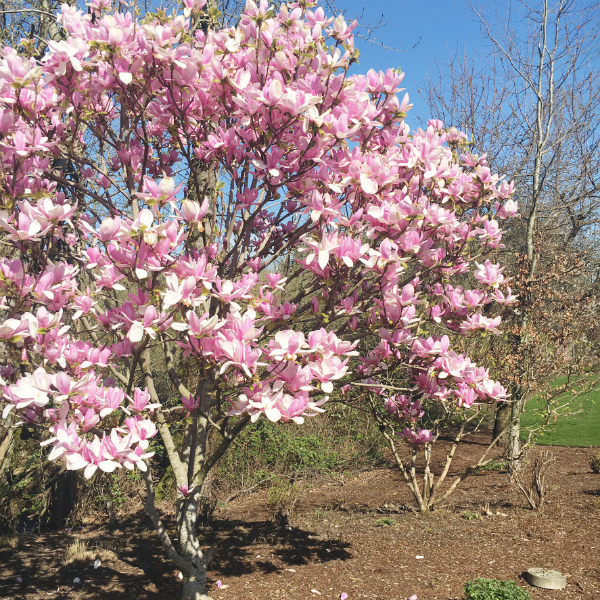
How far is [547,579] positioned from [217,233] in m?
3.65

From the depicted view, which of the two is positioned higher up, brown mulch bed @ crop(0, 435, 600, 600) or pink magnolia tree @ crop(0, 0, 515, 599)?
pink magnolia tree @ crop(0, 0, 515, 599)

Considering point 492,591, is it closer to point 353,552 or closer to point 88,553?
point 353,552

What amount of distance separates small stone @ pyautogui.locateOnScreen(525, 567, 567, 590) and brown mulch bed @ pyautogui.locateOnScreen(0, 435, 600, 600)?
57 mm

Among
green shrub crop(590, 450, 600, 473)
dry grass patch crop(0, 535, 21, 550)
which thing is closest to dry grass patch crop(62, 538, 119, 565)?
dry grass patch crop(0, 535, 21, 550)

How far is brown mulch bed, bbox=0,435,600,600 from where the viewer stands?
3906 millimetres

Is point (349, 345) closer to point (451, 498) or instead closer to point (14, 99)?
point (14, 99)

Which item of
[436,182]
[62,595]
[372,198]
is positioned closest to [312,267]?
[372,198]

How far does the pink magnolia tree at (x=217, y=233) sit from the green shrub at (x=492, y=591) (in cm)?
134

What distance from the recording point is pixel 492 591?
3270 millimetres

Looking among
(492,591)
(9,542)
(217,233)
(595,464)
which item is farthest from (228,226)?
(595,464)

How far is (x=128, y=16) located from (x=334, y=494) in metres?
6.79

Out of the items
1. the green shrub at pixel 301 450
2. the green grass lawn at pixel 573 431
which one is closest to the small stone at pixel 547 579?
the green shrub at pixel 301 450

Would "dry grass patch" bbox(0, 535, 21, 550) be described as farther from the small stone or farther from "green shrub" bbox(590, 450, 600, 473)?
"green shrub" bbox(590, 450, 600, 473)

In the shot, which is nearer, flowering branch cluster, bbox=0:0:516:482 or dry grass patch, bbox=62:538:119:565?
flowering branch cluster, bbox=0:0:516:482
